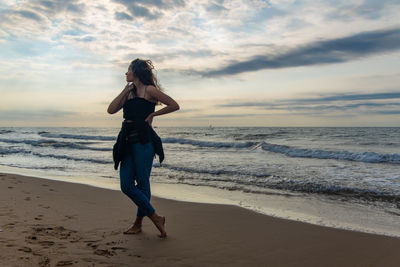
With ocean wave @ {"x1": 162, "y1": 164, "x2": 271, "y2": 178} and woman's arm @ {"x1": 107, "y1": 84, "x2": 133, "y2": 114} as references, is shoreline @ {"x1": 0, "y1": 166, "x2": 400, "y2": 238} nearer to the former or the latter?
ocean wave @ {"x1": 162, "y1": 164, "x2": 271, "y2": 178}

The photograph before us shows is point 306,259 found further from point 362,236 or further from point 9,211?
point 9,211

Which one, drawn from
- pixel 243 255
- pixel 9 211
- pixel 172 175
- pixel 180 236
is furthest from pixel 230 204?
pixel 172 175

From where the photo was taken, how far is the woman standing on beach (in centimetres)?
339

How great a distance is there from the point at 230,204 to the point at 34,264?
355 cm

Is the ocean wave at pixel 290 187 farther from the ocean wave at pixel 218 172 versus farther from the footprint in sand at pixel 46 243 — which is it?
the footprint in sand at pixel 46 243

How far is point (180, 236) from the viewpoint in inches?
143

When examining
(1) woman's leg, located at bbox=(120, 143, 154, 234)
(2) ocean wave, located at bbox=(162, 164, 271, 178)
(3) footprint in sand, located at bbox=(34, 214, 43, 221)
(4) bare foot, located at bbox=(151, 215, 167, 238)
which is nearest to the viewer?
(1) woman's leg, located at bbox=(120, 143, 154, 234)

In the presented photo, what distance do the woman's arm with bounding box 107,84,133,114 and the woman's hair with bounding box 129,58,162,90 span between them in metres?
0.16

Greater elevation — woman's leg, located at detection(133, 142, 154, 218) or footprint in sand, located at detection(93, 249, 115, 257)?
woman's leg, located at detection(133, 142, 154, 218)

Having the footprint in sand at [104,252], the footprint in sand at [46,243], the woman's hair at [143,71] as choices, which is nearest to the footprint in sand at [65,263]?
the footprint in sand at [104,252]

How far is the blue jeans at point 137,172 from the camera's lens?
3383 mm

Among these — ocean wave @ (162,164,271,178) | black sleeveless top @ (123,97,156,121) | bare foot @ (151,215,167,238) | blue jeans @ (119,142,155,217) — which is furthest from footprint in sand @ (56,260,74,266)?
ocean wave @ (162,164,271,178)

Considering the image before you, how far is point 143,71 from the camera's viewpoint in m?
3.49

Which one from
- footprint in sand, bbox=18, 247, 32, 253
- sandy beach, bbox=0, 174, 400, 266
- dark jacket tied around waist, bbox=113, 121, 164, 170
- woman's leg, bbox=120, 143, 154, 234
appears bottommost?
sandy beach, bbox=0, 174, 400, 266
